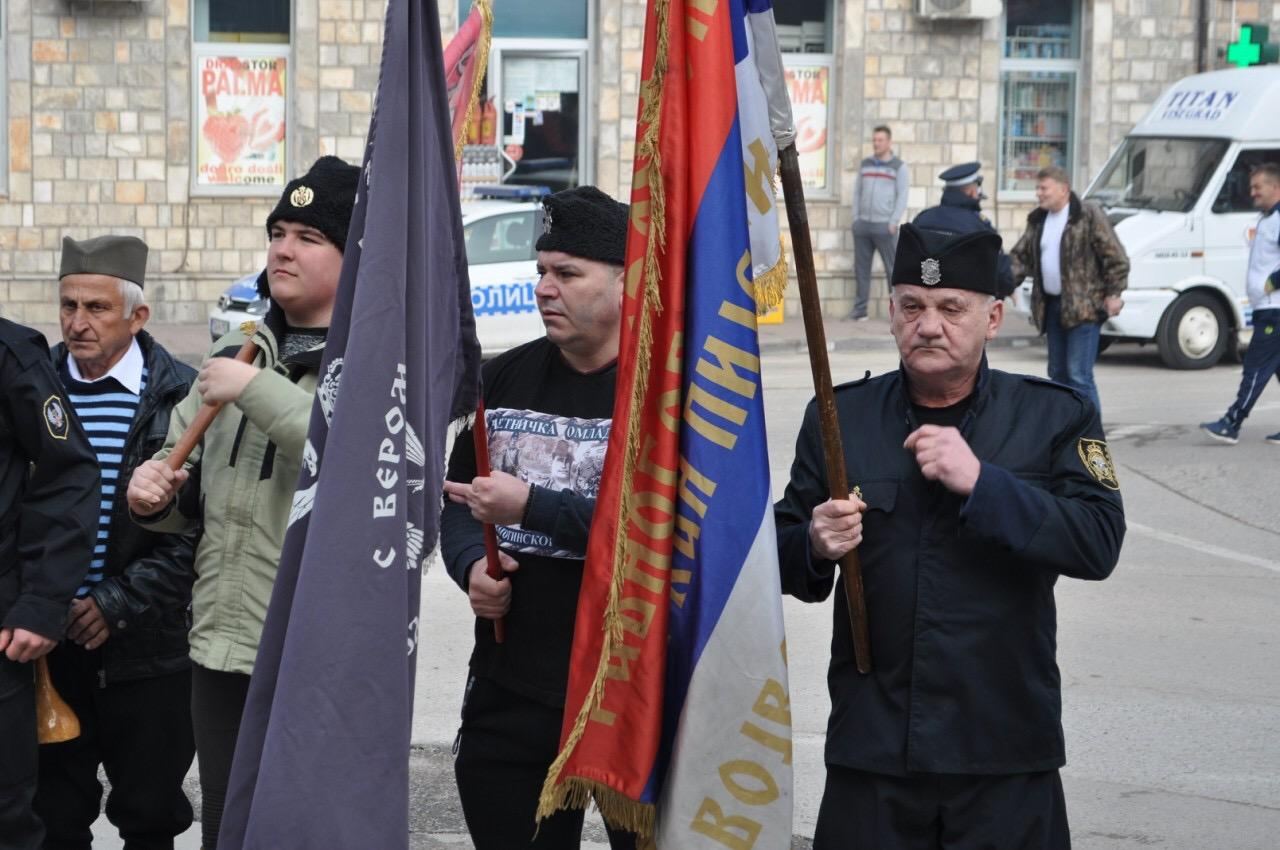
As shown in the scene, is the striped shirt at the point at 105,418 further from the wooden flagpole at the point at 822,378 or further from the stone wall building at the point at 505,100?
the stone wall building at the point at 505,100

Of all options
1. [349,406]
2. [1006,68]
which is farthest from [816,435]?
[1006,68]

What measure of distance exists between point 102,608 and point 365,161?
174 centimetres

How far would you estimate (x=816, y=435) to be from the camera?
3920 millimetres

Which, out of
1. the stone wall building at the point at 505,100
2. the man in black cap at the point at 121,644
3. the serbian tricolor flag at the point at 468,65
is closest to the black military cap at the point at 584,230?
the serbian tricolor flag at the point at 468,65

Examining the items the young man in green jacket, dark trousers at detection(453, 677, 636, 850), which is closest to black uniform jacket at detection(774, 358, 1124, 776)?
dark trousers at detection(453, 677, 636, 850)

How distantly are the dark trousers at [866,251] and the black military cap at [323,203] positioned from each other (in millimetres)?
17705

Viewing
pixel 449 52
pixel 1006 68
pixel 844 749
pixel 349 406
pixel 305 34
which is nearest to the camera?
pixel 349 406

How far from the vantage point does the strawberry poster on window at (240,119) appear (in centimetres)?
2188

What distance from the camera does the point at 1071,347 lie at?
13633mm

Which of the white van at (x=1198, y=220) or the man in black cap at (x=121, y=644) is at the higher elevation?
the white van at (x=1198, y=220)

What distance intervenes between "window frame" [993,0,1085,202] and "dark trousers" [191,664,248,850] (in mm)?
20291

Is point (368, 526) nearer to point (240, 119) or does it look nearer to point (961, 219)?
point (961, 219)

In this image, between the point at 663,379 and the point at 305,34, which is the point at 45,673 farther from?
the point at 305,34

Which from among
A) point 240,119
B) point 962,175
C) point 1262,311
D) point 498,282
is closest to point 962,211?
point 962,175
